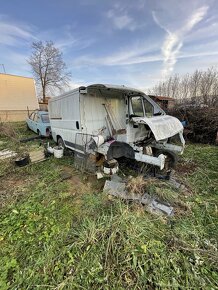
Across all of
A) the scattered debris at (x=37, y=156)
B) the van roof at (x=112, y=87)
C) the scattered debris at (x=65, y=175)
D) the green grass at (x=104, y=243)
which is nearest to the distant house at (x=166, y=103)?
the van roof at (x=112, y=87)

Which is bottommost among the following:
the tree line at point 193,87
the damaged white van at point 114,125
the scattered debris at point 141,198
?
the scattered debris at point 141,198

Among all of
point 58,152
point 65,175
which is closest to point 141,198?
point 65,175

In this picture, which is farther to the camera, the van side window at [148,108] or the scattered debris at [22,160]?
the van side window at [148,108]

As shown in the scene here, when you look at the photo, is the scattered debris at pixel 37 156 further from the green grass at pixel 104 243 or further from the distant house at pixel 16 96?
the distant house at pixel 16 96

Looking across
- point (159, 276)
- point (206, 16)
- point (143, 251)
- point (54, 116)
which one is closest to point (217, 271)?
point (159, 276)

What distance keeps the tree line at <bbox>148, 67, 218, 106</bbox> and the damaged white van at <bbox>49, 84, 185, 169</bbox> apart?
545 cm

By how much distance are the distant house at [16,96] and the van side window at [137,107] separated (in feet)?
69.9

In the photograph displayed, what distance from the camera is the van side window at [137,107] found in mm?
5246

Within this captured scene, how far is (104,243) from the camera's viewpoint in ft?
6.58

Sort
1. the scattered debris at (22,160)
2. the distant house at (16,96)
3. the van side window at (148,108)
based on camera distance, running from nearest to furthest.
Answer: the scattered debris at (22,160) → the van side window at (148,108) → the distant house at (16,96)

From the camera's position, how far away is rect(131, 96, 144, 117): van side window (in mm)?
5246

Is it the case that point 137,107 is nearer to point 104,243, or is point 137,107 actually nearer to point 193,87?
point 104,243

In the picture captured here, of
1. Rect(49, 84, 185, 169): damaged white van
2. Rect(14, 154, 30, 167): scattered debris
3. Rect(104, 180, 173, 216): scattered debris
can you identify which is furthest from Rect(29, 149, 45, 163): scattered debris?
Rect(104, 180, 173, 216): scattered debris

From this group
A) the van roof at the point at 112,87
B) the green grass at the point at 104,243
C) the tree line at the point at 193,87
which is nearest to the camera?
the green grass at the point at 104,243
